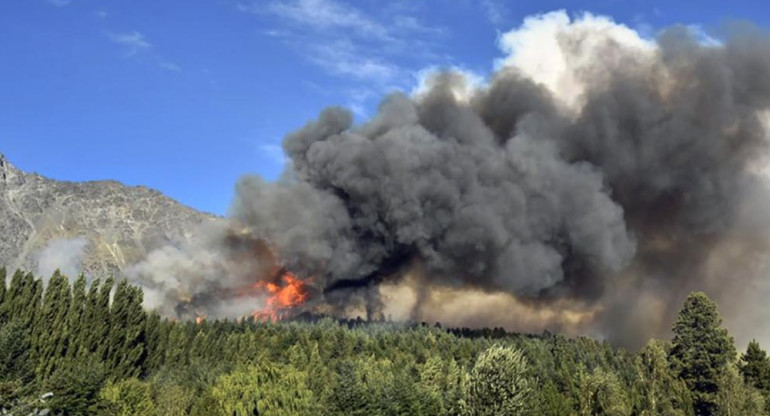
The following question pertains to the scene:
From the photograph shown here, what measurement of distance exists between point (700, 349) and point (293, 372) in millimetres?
90590

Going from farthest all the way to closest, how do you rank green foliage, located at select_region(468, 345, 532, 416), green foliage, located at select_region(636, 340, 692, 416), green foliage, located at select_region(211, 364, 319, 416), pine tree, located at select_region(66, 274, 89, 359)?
pine tree, located at select_region(66, 274, 89, 359)
green foliage, located at select_region(636, 340, 692, 416)
green foliage, located at select_region(211, 364, 319, 416)
green foliage, located at select_region(468, 345, 532, 416)

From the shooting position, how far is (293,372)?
106 meters

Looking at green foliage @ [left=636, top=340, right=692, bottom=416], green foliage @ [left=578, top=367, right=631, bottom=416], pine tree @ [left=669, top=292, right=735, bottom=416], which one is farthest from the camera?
→ pine tree @ [left=669, top=292, right=735, bottom=416]

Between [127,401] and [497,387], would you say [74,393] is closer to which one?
[127,401]

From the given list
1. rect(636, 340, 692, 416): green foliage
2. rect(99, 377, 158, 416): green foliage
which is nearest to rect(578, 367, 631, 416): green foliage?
rect(636, 340, 692, 416): green foliage

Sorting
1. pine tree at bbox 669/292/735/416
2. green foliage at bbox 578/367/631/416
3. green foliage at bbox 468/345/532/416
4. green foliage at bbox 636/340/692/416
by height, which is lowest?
green foliage at bbox 468/345/532/416

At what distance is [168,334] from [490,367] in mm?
111962

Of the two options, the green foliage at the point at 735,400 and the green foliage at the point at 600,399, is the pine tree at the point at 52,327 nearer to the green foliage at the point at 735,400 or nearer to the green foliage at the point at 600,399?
the green foliage at the point at 600,399

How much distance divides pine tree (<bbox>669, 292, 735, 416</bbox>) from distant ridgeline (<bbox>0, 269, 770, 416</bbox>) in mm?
278

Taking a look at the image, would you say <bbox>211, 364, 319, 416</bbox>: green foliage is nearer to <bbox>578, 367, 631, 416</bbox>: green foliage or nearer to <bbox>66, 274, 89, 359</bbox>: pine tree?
<bbox>66, 274, 89, 359</bbox>: pine tree

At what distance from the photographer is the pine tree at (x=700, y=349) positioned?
140375 millimetres

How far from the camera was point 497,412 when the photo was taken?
222 feet

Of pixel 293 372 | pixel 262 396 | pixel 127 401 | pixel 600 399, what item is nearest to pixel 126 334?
pixel 293 372

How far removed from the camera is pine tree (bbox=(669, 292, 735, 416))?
140375 mm
